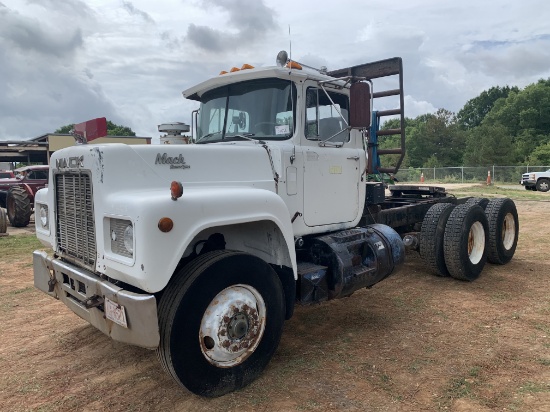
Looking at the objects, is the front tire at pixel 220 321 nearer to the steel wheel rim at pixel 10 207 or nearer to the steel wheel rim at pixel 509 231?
the steel wheel rim at pixel 509 231

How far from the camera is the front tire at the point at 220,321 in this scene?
9.78ft

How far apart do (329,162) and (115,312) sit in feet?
8.27

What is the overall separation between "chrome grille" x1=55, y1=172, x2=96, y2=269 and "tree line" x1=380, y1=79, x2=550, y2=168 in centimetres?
5165

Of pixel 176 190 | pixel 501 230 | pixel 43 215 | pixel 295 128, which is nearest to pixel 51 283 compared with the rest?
pixel 43 215

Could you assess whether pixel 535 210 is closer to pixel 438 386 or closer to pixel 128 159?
pixel 438 386

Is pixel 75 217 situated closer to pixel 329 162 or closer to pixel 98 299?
pixel 98 299

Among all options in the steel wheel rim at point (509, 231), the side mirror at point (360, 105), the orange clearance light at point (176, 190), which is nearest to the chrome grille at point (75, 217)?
the orange clearance light at point (176, 190)

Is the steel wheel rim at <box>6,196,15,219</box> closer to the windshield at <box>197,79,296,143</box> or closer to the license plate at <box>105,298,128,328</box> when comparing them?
the windshield at <box>197,79,296,143</box>

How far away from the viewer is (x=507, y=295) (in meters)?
5.66

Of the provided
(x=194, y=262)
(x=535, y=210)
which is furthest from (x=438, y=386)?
(x=535, y=210)

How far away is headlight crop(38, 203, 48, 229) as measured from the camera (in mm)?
4191

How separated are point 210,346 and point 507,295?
13.8 ft

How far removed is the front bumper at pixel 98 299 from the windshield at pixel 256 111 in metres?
1.84

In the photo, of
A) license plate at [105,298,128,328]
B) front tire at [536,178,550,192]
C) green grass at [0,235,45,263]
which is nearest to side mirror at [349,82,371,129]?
license plate at [105,298,128,328]
